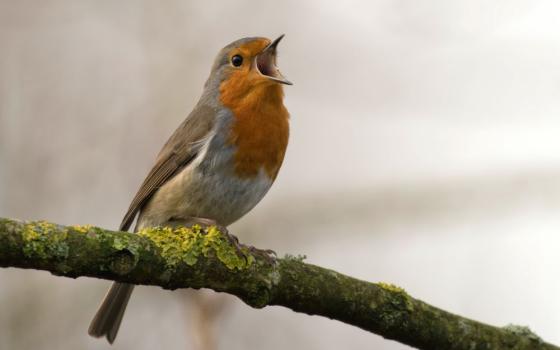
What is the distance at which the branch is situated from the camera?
7.88 ft

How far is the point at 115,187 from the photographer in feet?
18.1

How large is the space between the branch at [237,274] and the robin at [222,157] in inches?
34.8

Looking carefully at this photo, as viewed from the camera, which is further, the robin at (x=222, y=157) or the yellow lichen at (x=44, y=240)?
the robin at (x=222, y=157)

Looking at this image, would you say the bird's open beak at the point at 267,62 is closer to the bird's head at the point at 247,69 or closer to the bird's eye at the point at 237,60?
the bird's head at the point at 247,69

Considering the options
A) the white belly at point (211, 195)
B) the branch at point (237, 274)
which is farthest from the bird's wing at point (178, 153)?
the branch at point (237, 274)

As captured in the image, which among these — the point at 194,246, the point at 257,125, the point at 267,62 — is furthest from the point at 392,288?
the point at 267,62

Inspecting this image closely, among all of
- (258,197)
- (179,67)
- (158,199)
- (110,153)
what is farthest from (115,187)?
(258,197)

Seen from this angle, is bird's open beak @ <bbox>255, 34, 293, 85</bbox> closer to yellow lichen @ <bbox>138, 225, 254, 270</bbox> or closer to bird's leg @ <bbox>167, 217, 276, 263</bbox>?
bird's leg @ <bbox>167, 217, 276, 263</bbox>

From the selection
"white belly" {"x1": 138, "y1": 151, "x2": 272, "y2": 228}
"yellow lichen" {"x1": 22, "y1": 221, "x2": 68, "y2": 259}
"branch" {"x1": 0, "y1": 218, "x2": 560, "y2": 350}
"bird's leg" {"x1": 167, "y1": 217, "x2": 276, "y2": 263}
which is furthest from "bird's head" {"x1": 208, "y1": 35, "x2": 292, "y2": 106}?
"yellow lichen" {"x1": 22, "y1": 221, "x2": 68, "y2": 259}

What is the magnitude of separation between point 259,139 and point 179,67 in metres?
1.83

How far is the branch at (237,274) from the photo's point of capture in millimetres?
2400

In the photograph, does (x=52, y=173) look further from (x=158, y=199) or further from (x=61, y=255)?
(x=61, y=255)

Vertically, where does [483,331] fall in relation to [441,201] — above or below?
below

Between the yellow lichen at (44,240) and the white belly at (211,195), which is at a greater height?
the white belly at (211,195)
